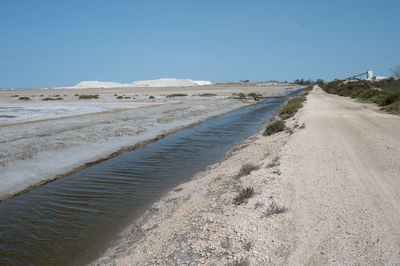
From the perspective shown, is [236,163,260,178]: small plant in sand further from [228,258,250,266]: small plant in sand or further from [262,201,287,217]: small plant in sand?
[228,258,250,266]: small plant in sand

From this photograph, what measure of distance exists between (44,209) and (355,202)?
722 cm

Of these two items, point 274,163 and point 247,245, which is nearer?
point 247,245

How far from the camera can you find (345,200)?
555cm

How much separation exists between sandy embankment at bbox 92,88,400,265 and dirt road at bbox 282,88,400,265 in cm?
1

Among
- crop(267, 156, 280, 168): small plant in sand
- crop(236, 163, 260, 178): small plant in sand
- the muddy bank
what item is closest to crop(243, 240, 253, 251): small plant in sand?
the muddy bank

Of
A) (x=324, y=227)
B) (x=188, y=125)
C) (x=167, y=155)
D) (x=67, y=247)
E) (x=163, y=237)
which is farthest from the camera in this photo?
(x=188, y=125)

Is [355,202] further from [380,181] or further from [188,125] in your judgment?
[188,125]

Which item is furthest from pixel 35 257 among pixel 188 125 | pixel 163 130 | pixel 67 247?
pixel 188 125

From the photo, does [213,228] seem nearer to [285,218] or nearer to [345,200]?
[285,218]

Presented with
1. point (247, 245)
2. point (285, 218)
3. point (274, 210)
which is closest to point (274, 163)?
point (274, 210)

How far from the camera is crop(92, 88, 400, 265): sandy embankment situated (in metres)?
4.12

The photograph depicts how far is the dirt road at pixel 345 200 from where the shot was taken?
4.00m

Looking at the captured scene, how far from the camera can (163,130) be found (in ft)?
65.9

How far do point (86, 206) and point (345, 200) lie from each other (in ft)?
20.0
